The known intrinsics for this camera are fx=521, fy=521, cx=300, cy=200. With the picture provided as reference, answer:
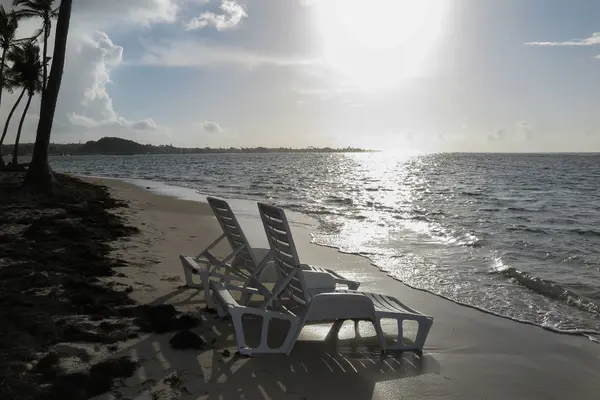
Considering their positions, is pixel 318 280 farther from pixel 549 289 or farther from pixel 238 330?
pixel 549 289

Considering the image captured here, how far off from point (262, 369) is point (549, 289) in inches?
229

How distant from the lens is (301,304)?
16.8 ft

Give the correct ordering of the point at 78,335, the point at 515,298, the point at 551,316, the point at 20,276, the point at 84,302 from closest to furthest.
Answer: the point at 78,335
the point at 84,302
the point at 20,276
the point at 551,316
the point at 515,298

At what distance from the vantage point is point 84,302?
18.7ft

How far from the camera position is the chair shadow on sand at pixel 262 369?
405cm

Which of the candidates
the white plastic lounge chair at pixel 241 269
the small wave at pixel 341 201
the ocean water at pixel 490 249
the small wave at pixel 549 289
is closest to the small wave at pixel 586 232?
the ocean water at pixel 490 249

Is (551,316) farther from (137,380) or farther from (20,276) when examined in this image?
(20,276)

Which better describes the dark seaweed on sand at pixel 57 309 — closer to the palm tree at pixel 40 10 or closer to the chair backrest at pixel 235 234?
the chair backrest at pixel 235 234

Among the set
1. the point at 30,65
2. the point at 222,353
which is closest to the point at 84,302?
the point at 222,353

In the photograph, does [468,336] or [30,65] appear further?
[30,65]

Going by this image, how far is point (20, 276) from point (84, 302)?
4.50 feet

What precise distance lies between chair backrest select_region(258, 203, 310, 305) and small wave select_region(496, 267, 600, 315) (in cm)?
464

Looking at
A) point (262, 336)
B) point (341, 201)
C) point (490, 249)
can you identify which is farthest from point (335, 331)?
point (341, 201)

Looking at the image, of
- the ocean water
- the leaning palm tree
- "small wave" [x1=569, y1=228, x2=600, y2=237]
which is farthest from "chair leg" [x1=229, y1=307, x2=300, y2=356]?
the leaning palm tree
